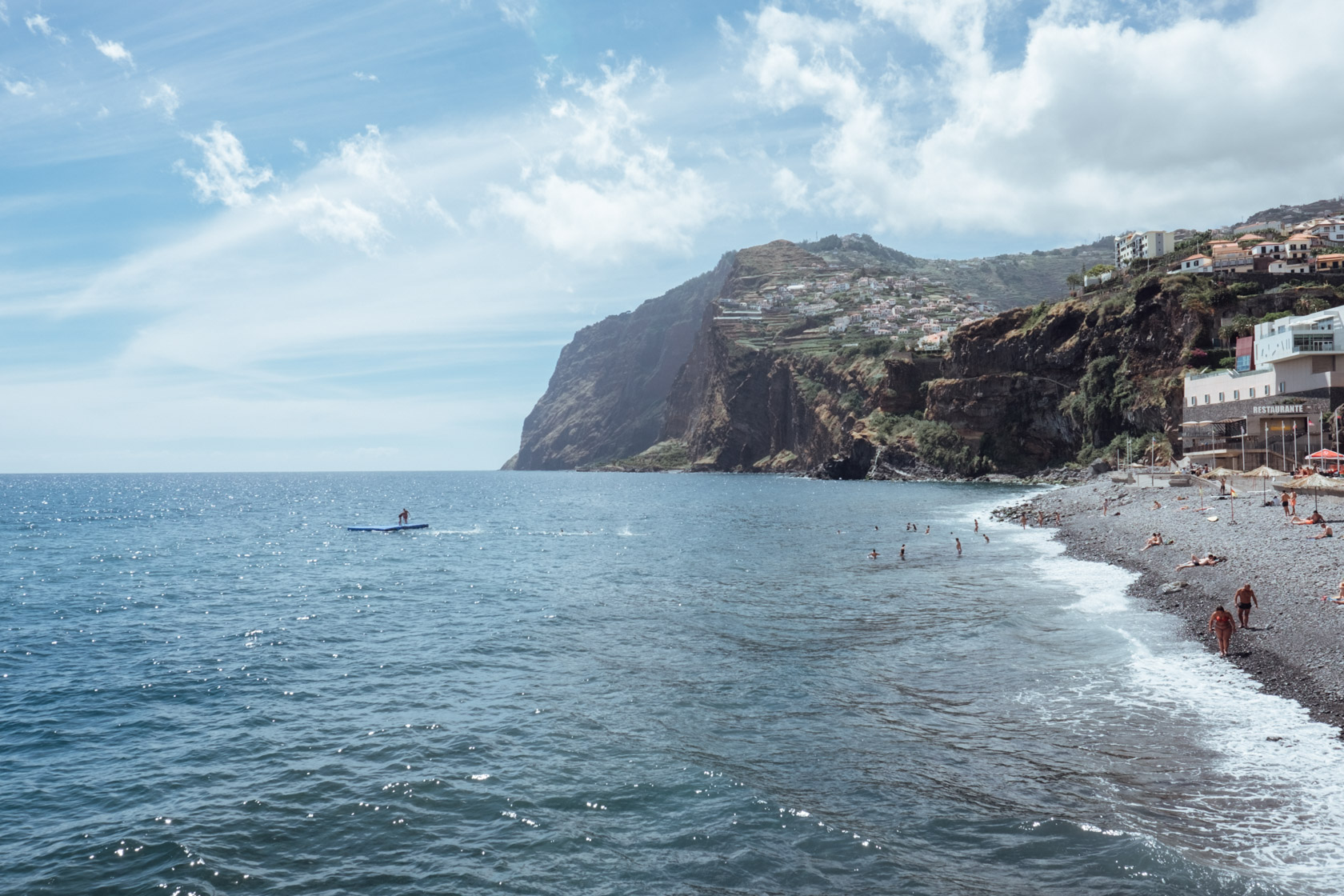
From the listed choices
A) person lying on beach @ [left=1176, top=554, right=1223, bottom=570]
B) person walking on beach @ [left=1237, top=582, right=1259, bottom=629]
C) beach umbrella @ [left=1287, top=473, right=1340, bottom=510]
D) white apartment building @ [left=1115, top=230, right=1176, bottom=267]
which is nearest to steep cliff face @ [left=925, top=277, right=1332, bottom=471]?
white apartment building @ [left=1115, top=230, right=1176, bottom=267]

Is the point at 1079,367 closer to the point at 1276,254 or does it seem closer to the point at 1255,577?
the point at 1276,254

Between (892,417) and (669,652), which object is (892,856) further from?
(892,417)

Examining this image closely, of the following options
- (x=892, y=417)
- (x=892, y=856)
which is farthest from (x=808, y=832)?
(x=892, y=417)

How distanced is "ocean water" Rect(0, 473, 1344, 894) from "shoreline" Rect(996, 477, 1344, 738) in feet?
3.45

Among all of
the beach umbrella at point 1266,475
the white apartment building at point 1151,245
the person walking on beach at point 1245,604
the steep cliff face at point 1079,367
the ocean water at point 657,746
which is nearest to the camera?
the ocean water at point 657,746

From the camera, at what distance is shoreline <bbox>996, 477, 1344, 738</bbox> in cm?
1978

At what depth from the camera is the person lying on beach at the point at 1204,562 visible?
110 ft

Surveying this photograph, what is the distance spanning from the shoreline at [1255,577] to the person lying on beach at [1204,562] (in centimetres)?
28

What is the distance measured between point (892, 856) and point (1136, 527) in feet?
149

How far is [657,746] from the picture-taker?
17.5m

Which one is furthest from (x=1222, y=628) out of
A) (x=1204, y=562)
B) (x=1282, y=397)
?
(x=1282, y=397)

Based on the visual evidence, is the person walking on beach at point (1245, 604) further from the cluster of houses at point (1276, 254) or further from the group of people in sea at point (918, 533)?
the cluster of houses at point (1276, 254)

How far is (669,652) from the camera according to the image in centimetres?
2608

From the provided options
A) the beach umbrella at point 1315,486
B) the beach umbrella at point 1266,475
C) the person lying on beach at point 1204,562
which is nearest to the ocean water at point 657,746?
the person lying on beach at point 1204,562
